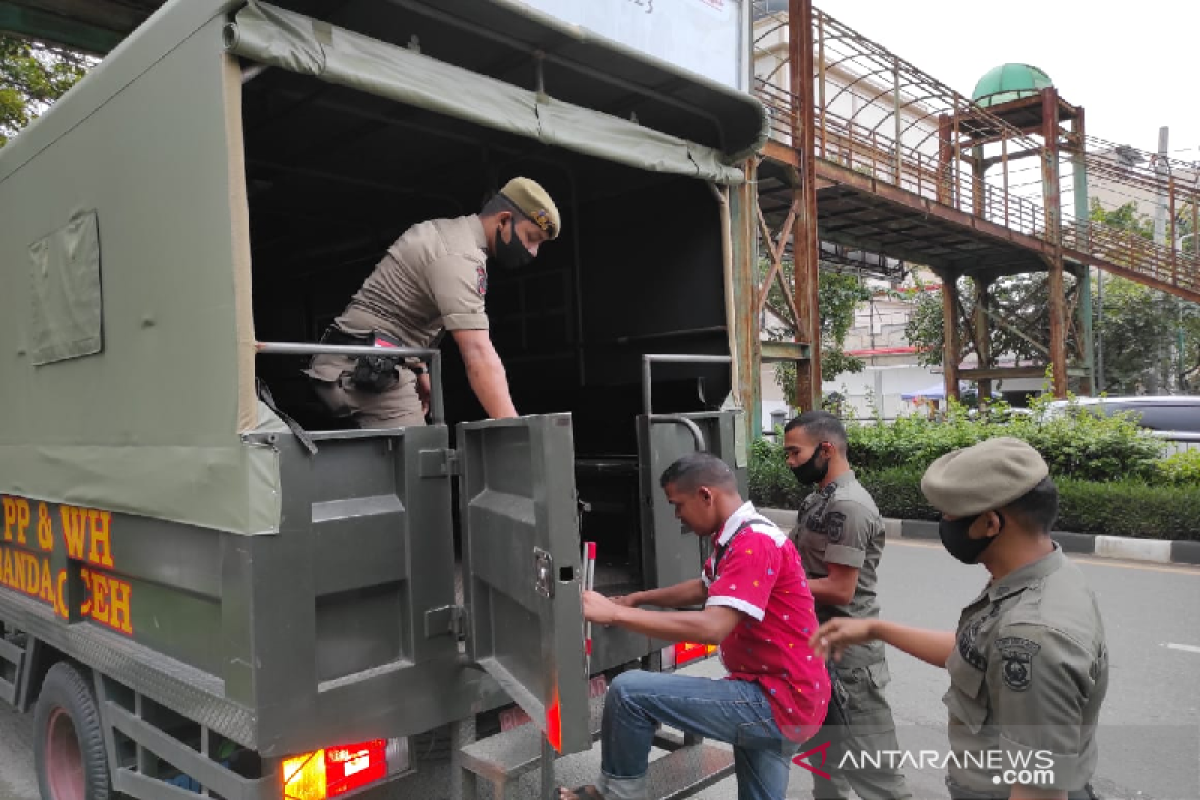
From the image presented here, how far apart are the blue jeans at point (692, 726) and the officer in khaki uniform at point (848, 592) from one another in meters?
0.53

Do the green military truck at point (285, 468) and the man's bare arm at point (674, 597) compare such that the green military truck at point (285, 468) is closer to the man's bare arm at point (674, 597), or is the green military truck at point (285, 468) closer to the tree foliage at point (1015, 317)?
the man's bare arm at point (674, 597)

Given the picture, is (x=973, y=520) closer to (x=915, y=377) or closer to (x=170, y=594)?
(x=170, y=594)

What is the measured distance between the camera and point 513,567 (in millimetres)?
2264

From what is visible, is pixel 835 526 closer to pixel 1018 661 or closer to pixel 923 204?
pixel 1018 661

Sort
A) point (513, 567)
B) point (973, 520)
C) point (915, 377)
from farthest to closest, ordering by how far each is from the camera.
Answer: point (915, 377) < point (513, 567) < point (973, 520)

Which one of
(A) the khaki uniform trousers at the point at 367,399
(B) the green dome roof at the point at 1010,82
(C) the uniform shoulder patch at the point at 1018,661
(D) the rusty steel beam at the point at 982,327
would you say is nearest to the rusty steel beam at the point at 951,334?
(D) the rusty steel beam at the point at 982,327

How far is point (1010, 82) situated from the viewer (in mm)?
19750

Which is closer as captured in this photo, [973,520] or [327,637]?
[973,520]

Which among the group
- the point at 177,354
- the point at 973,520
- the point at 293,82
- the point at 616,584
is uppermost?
the point at 293,82

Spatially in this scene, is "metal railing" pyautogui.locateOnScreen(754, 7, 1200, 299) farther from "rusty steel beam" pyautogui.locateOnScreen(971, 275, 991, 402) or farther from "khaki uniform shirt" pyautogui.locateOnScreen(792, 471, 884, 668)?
"khaki uniform shirt" pyautogui.locateOnScreen(792, 471, 884, 668)

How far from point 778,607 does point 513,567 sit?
2.40ft

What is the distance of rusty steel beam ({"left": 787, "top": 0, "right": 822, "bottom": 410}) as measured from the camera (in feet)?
35.6

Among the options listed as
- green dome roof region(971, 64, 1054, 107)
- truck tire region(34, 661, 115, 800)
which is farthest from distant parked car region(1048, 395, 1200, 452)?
green dome roof region(971, 64, 1054, 107)

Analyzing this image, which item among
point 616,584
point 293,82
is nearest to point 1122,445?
point 616,584
